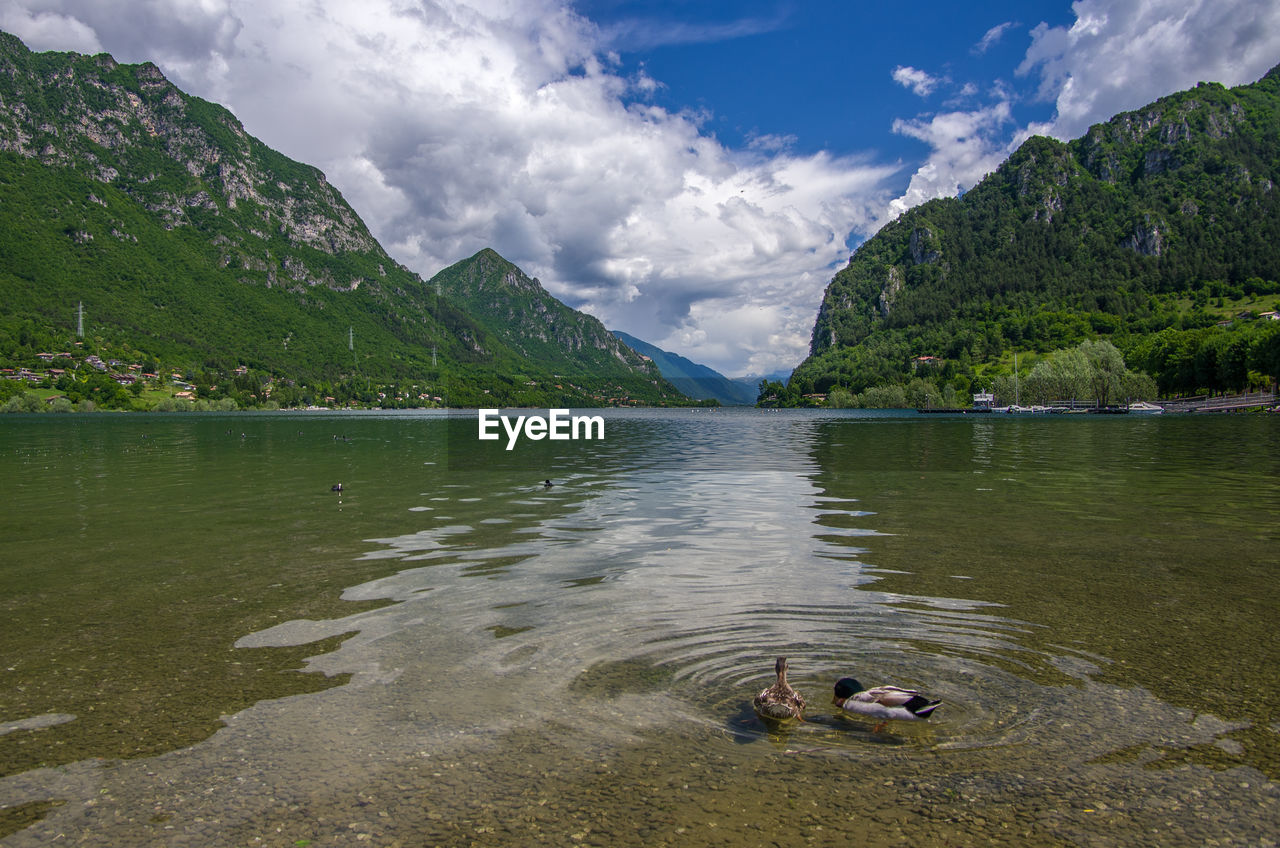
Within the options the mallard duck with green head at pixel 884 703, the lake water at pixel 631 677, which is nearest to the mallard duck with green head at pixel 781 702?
the lake water at pixel 631 677

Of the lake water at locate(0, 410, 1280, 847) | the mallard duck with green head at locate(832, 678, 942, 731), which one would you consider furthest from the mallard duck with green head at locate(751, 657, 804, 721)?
the mallard duck with green head at locate(832, 678, 942, 731)

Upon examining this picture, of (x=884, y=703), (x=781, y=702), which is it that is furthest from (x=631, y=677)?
(x=884, y=703)

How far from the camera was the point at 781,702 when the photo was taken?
9.19 m

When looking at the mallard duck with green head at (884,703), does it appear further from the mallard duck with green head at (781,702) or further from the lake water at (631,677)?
the mallard duck with green head at (781,702)

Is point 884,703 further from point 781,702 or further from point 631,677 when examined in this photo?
point 631,677

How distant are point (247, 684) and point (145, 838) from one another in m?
4.11

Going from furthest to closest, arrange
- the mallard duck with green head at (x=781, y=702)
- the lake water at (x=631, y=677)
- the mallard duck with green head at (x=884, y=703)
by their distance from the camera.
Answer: the mallard duck with green head at (x=781, y=702)
the mallard duck with green head at (x=884, y=703)
the lake water at (x=631, y=677)

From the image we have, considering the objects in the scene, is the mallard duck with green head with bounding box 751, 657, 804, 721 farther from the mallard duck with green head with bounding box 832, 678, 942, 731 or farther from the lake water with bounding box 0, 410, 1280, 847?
the mallard duck with green head with bounding box 832, 678, 942, 731

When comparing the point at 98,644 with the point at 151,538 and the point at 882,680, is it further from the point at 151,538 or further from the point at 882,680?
the point at 882,680

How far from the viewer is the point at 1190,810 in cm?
690

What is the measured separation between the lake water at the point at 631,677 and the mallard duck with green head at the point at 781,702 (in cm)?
31

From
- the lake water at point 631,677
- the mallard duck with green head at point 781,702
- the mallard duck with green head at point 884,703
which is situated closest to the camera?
the lake water at point 631,677

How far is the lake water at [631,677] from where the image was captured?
6.96 m

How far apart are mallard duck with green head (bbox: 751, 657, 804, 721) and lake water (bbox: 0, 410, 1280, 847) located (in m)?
0.31
